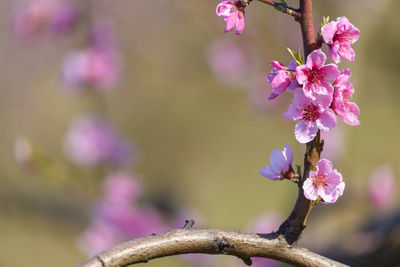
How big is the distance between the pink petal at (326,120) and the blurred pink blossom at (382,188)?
2.24 metres

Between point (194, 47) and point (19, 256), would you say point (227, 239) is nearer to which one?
point (194, 47)

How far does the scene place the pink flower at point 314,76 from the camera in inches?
26.5

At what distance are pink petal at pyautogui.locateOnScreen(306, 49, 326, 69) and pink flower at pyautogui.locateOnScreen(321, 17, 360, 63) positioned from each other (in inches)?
1.0

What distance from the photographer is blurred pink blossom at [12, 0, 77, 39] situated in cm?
317

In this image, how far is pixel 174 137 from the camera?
5.04 metres

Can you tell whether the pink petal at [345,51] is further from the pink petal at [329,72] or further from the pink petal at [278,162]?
the pink petal at [278,162]

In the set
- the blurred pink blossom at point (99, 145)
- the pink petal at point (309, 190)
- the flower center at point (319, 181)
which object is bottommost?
the pink petal at point (309, 190)

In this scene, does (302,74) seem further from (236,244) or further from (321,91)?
(236,244)

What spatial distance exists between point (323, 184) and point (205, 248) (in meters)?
0.17

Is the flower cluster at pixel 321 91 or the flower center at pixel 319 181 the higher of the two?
the flower cluster at pixel 321 91

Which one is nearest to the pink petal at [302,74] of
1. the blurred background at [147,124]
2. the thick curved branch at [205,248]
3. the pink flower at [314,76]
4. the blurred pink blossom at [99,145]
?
the pink flower at [314,76]

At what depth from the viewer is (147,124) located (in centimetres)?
499

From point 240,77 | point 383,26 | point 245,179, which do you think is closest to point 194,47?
point 240,77

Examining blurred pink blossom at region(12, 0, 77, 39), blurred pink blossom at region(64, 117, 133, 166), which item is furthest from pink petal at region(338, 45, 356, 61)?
blurred pink blossom at region(64, 117, 133, 166)
